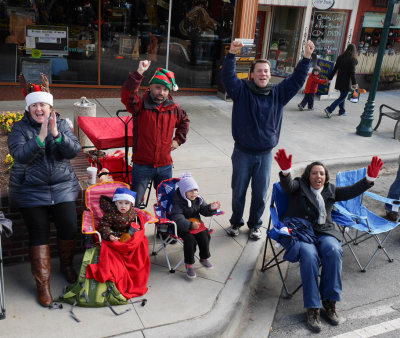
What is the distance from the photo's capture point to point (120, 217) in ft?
15.4

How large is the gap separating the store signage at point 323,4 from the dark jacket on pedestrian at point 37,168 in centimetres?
1047

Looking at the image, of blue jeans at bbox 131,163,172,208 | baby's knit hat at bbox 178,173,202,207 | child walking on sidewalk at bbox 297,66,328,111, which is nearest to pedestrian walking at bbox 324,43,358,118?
child walking on sidewalk at bbox 297,66,328,111

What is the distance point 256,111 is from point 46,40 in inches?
337

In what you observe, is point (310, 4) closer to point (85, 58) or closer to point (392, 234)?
point (85, 58)

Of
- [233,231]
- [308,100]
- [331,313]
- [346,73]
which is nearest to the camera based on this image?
[331,313]

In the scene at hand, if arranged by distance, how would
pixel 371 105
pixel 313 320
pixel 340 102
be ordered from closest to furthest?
pixel 313 320, pixel 371 105, pixel 340 102

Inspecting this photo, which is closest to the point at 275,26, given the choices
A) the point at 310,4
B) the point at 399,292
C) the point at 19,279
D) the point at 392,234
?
the point at 310,4

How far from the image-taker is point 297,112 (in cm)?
1228

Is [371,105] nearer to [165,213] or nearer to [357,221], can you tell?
[357,221]

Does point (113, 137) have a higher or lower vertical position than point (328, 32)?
lower

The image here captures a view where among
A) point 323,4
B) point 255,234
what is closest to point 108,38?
point 323,4

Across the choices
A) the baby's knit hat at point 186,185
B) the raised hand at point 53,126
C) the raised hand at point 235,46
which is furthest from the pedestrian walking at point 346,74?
the raised hand at point 53,126

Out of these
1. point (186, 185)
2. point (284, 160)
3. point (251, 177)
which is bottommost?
point (251, 177)

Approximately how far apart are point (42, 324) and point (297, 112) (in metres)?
9.53
